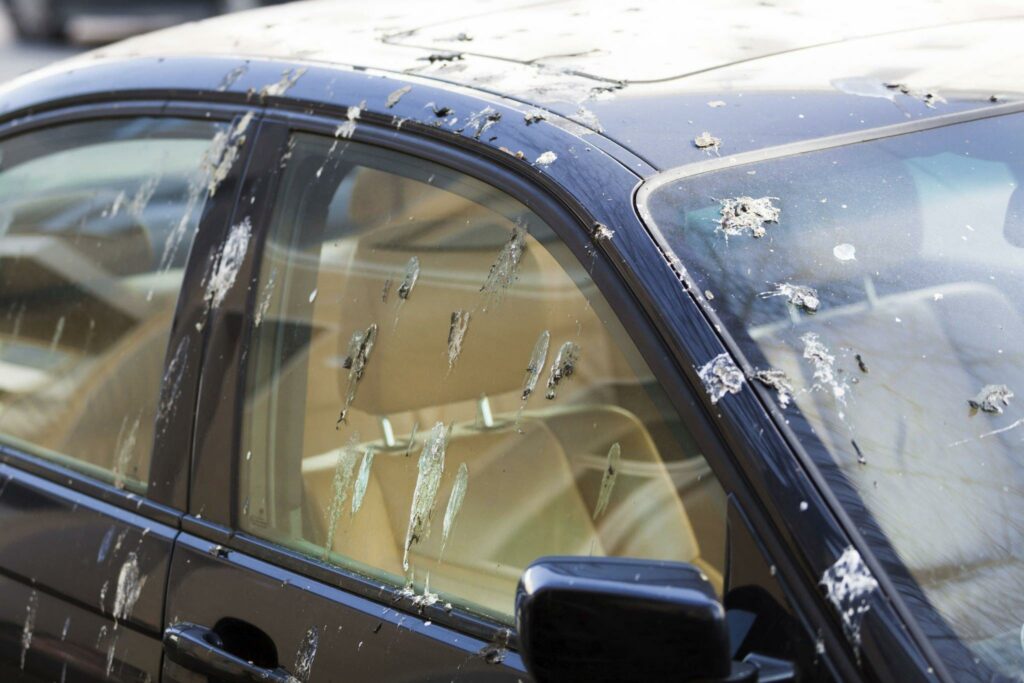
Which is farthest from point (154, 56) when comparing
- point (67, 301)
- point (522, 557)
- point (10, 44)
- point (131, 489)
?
point (10, 44)

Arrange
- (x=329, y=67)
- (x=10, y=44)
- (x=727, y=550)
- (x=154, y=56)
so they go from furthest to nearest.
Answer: (x=10, y=44) < (x=154, y=56) < (x=329, y=67) < (x=727, y=550)

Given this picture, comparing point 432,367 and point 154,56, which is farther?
point 154,56

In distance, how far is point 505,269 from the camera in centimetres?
172

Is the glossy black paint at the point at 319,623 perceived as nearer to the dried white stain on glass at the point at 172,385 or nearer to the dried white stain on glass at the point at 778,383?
the dried white stain on glass at the point at 172,385

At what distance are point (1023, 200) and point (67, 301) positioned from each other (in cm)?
154

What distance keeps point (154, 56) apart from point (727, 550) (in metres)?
1.49

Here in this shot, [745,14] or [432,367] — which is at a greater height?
[745,14]

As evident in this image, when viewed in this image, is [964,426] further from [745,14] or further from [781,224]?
[745,14]

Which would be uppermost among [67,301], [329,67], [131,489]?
[329,67]

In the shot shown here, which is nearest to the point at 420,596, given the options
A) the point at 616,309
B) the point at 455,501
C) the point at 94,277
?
the point at 455,501

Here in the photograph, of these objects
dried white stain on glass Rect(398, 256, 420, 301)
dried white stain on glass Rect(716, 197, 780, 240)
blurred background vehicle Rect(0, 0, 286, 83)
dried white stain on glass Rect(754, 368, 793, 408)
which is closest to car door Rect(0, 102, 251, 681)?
dried white stain on glass Rect(398, 256, 420, 301)

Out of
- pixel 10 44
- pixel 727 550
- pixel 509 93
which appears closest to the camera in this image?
pixel 727 550

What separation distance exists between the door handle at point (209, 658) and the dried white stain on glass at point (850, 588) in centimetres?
76

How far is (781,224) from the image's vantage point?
158 centimetres
